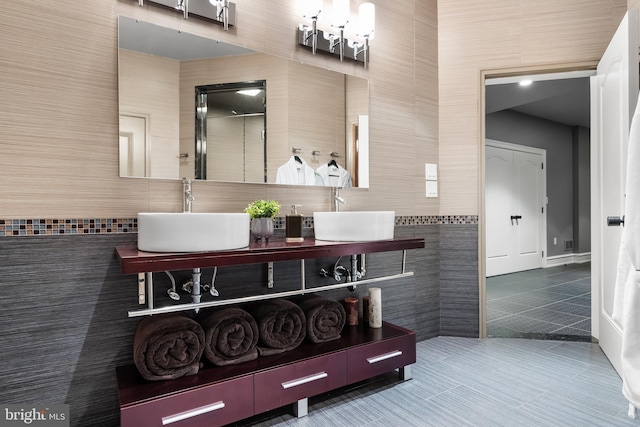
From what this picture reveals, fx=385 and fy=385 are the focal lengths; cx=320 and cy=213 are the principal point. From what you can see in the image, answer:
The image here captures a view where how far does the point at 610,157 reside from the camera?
2.38 metres

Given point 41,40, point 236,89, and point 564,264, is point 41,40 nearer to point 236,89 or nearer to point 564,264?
point 236,89

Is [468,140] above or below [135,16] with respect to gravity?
below

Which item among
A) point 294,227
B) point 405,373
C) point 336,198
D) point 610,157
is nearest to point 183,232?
point 294,227

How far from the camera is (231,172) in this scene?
209 centimetres

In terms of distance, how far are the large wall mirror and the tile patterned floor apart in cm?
125

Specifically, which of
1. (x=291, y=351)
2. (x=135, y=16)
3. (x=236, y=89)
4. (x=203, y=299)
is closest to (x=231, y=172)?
(x=236, y=89)

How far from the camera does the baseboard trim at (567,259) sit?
21.8ft

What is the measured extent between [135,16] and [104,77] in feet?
1.13

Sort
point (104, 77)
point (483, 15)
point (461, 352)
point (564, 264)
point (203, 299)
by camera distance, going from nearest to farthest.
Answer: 1. point (104, 77)
2. point (203, 299)
3. point (461, 352)
4. point (483, 15)
5. point (564, 264)

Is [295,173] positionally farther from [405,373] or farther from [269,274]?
[405,373]

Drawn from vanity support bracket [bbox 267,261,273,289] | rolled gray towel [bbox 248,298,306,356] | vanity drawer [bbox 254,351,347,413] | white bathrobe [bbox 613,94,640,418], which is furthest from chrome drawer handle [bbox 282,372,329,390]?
white bathrobe [bbox 613,94,640,418]

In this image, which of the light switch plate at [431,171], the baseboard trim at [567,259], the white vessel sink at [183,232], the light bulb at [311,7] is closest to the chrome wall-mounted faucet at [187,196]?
the white vessel sink at [183,232]

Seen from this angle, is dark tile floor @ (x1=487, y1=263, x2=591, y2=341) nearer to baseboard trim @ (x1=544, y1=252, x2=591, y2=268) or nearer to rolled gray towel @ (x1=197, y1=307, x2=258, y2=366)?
baseboard trim @ (x1=544, y1=252, x2=591, y2=268)

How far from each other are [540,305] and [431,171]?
2159 mm
